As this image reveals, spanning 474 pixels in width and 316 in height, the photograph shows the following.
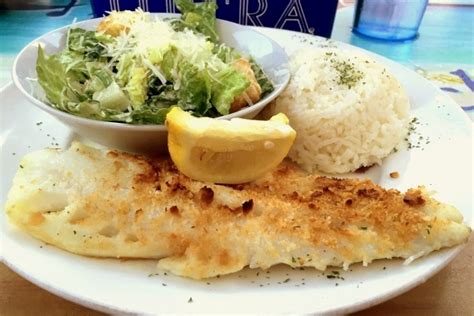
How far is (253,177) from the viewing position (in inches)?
63.8

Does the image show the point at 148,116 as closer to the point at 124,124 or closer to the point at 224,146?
the point at 124,124

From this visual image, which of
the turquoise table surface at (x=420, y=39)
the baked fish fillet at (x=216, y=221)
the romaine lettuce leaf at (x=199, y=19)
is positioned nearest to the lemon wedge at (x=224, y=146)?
the baked fish fillet at (x=216, y=221)

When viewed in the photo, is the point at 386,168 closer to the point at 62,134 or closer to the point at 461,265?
the point at 461,265

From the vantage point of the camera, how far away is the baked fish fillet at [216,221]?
55.1 inches

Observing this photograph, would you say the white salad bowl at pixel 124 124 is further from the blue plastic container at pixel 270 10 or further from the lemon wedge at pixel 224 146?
the blue plastic container at pixel 270 10

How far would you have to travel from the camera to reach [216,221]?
4.72 feet

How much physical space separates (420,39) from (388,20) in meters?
→ 0.24

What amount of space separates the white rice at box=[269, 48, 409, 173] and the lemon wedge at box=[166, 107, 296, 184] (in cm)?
44

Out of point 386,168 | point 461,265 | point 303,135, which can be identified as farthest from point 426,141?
point 461,265

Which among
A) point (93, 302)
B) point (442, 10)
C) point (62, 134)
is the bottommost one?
point (442, 10)

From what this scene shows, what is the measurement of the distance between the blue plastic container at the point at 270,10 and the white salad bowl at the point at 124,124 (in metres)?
0.95

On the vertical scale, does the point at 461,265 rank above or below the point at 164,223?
below

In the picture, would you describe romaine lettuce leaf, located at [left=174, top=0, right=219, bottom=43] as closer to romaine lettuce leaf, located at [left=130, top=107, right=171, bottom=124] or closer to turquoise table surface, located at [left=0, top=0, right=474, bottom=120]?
romaine lettuce leaf, located at [left=130, top=107, right=171, bottom=124]

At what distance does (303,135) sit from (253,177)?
Answer: 502mm
